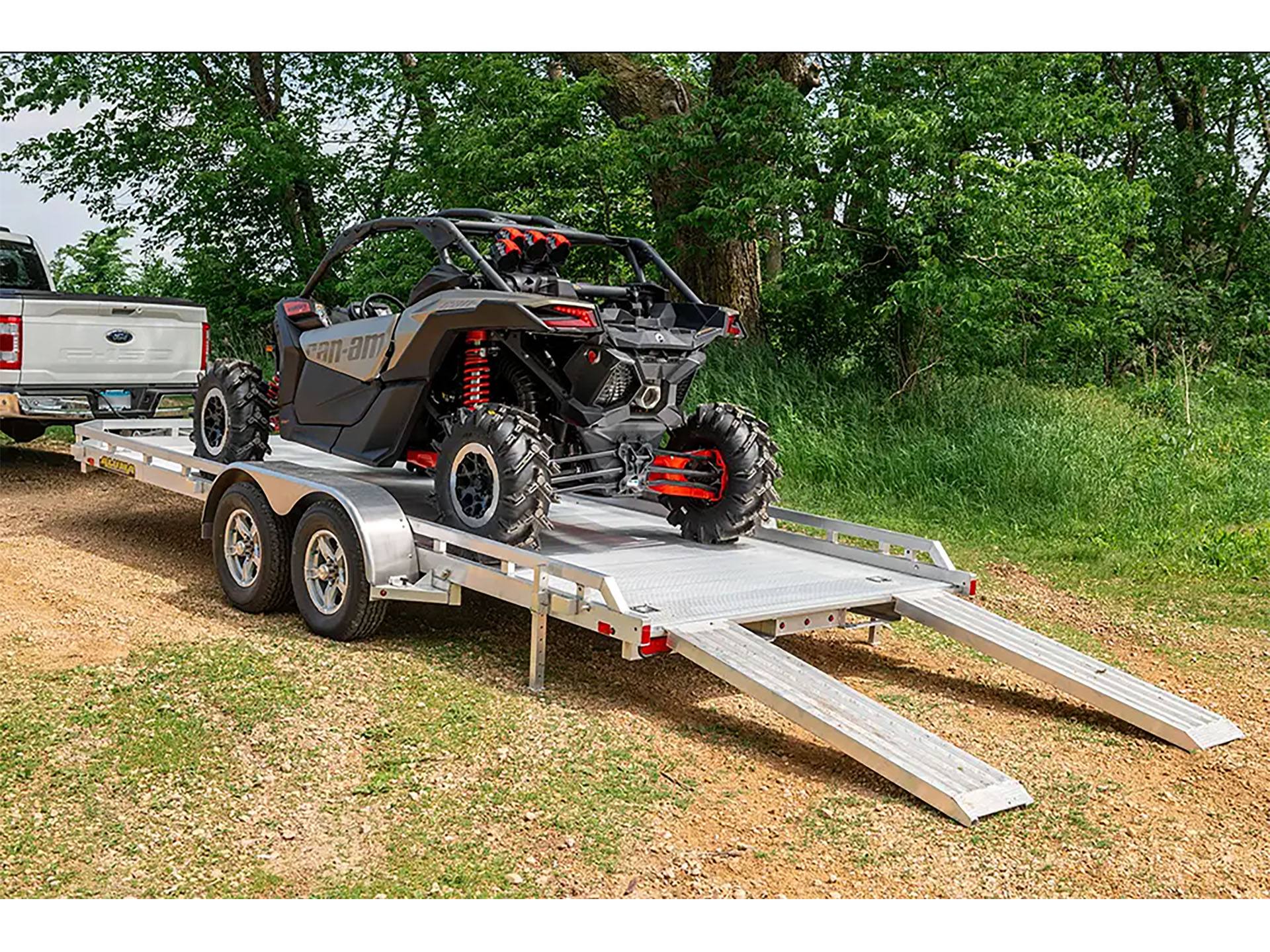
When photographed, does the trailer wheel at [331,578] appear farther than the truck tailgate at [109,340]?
No

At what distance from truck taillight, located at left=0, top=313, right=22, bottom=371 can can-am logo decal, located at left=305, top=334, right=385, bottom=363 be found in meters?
3.60

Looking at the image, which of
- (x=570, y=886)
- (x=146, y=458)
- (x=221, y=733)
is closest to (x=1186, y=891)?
(x=570, y=886)

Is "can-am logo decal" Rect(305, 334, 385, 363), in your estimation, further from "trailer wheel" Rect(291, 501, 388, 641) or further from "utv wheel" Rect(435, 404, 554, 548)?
"trailer wheel" Rect(291, 501, 388, 641)

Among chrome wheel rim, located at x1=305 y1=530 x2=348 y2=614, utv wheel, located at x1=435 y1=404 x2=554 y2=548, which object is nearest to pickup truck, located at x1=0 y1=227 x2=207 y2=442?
chrome wheel rim, located at x1=305 y1=530 x2=348 y2=614

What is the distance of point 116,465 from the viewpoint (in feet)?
30.3

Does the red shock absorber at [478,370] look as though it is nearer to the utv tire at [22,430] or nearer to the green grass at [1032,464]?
the green grass at [1032,464]

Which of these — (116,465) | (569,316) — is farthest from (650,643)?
(116,465)

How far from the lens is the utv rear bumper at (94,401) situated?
10484 millimetres

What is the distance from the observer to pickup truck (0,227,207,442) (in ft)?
34.3

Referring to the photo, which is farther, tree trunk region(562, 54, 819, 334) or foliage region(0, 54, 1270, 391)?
tree trunk region(562, 54, 819, 334)

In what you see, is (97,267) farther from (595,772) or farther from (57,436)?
(595,772)

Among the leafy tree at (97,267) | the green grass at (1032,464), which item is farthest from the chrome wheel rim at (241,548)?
the leafy tree at (97,267)

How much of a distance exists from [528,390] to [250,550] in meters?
1.82

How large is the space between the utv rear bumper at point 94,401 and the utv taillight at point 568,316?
5698 millimetres
